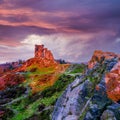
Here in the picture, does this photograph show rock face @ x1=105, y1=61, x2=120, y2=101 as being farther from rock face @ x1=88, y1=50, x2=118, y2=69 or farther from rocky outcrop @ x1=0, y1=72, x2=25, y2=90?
rocky outcrop @ x1=0, y1=72, x2=25, y2=90

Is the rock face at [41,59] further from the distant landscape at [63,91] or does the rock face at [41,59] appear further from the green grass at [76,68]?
the green grass at [76,68]

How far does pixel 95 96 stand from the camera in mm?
22594

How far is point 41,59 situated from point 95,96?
11641 cm

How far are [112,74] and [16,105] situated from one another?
207 feet

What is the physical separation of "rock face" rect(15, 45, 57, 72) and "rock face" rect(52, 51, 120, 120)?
343ft

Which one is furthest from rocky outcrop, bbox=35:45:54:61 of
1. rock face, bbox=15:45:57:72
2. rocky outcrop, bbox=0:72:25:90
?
rocky outcrop, bbox=0:72:25:90

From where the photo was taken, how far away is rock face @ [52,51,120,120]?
70.3ft

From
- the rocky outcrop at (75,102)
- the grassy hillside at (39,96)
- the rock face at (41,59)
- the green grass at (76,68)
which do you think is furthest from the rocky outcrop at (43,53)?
the rocky outcrop at (75,102)

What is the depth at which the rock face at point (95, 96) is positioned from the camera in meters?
21.4

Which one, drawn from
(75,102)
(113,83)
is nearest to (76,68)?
(75,102)

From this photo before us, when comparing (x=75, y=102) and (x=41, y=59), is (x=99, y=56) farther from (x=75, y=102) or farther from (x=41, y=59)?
(x=41, y=59)

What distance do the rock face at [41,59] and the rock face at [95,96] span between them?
10462cm

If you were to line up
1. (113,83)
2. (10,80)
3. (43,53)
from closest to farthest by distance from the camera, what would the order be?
(113,83) → (10,80) → (43,53)

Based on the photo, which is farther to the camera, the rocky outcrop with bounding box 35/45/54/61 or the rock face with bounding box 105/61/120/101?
the rocky outcrop with bounding box 35/45/54/61
